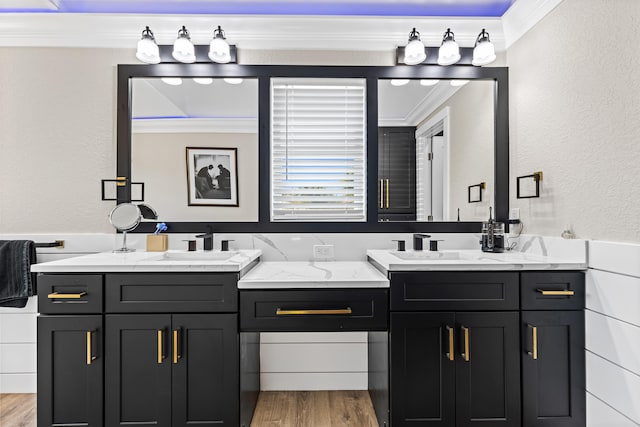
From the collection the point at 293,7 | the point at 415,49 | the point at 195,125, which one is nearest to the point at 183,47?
the point at 195,125

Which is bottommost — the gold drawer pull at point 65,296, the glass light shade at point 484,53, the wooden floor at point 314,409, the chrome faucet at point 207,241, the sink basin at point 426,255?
the wooden floor at point 314,409

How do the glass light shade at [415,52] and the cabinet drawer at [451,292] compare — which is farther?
the glass light shade at [415,52]

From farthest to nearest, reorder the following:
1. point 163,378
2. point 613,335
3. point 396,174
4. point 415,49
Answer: point 396,174 < point 415,49 < point 163,378 < point 613,335

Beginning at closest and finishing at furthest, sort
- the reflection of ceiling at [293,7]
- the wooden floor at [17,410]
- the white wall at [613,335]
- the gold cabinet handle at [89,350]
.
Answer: the white wall at [613,335]
the gold cabinet handle at [89,350]
the wooden floor at [17,410]
the reflection of ceiling at [293,7]

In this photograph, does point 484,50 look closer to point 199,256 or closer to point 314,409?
point 199,256

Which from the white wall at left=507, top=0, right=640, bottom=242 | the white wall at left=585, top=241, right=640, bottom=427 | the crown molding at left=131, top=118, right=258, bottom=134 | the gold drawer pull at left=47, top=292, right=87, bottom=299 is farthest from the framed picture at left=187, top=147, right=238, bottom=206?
the white wall at left=585, top=241, right=640, bottom=427

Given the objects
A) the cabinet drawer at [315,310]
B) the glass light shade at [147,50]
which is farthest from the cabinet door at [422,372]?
the glass light shade at [147,50]

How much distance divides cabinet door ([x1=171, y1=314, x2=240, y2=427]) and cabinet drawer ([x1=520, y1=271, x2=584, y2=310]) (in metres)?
1.27

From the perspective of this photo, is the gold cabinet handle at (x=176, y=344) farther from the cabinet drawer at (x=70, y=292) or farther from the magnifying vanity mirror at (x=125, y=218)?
the magnifying vanity mirror at (x=125, y=218)

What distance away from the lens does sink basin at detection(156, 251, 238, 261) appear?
188 cm

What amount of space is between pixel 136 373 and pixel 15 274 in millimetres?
1024

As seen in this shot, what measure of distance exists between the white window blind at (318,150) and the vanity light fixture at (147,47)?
67 centimetres

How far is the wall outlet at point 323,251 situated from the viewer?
2.08 m

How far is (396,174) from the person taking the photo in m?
2.10
